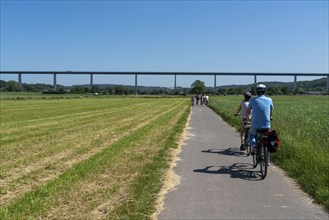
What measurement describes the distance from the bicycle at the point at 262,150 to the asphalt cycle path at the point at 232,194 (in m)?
0.20

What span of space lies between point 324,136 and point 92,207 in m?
8.16

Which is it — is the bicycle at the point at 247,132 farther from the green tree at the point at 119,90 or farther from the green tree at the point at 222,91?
the green tree at the point at 119,90

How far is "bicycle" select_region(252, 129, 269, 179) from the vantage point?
8661 millimetres

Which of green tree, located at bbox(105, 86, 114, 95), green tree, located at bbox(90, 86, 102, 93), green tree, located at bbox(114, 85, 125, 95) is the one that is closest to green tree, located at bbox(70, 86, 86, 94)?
green tree, located at bbox(90, 86, 102, 93)

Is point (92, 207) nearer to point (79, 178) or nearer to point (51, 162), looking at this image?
point (79, 178)

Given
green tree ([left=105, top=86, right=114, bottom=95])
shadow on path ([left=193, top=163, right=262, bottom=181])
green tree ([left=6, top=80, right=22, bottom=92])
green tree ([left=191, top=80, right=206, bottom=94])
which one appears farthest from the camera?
green tree ([left=105, top=86, right=114, bottom=95])

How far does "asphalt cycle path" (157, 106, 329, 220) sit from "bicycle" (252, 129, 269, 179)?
0.66ft

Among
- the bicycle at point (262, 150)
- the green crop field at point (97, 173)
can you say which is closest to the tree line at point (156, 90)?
the green crop field at point (97, 173)

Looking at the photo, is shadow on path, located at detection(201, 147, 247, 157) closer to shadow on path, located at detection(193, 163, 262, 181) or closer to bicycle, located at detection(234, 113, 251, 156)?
bicycle, located at detection(234, 113, 251, 156)

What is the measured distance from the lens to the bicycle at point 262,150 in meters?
8.66

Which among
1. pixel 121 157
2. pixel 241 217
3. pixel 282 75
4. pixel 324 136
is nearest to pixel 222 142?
pixel 324 136

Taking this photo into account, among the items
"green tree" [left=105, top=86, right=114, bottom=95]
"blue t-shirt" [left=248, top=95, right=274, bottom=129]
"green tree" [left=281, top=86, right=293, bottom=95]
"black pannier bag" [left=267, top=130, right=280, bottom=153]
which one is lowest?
"green tree" [left=105, top=86, right=114, bottom=95]

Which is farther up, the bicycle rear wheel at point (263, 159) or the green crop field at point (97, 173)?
the bicycle rear wheel at point (263, 159)

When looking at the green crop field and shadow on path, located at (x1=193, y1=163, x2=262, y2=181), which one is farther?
shadow on path, located at (x1=193, y1=163, x2=262, y2=181)
